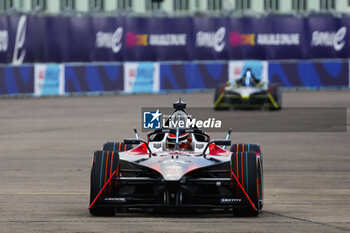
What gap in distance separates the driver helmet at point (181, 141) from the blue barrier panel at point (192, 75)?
3148 centimetres

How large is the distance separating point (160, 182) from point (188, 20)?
35.3 metres

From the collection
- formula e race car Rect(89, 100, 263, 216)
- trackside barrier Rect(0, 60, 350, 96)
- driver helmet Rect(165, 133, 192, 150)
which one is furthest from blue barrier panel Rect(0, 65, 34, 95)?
formula e race car Rect(89, 100, 263, 216)

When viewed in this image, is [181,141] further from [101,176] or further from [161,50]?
[161,50]

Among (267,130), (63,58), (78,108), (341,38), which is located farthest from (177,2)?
(267,130)

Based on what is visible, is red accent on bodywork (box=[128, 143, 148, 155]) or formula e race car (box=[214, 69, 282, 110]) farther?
formula e race car (box=[214, 69, 282, 110])

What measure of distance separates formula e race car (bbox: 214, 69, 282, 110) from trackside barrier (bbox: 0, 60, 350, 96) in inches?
369

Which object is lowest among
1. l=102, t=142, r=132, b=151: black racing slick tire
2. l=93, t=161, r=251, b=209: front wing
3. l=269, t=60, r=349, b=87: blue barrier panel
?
l=269, t=60, r=349, b=87: blue barrier panel

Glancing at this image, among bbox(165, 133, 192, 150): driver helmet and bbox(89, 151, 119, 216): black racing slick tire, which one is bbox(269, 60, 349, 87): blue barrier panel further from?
bbox(89, 151, 119, 216): black racing slick tire

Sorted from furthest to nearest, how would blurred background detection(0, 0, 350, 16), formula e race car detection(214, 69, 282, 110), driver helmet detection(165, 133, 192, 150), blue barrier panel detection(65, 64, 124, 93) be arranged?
1. blurred background detection(0, 0, 350, 16)
2. blue barrier panel detection(65, 64, 124, 93)
3. formula e race car detection(214, 69, 282, 110)
4. driver helmet detection(165, 133, 192, 150)

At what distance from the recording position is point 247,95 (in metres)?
33.0

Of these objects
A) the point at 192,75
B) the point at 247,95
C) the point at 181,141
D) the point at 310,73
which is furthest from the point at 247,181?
the point at 310,73

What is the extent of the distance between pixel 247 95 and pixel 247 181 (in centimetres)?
2232

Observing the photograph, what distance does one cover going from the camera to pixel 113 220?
1070 centimetres

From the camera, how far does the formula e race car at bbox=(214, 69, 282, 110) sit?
3291 centimetres
